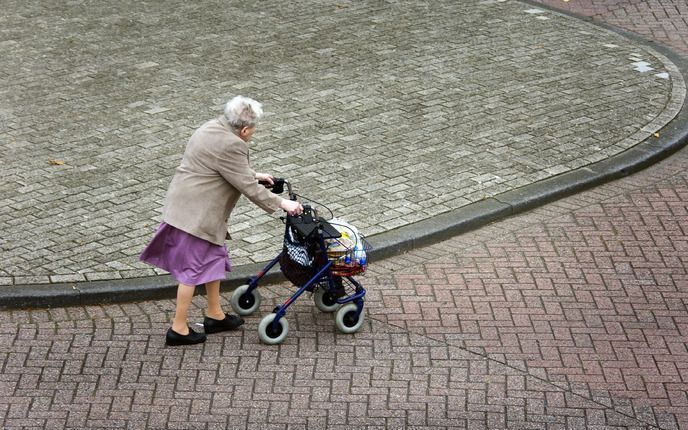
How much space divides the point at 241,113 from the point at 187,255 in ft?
3.15

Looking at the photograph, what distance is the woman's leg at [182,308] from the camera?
6.97 meters

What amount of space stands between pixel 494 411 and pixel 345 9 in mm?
8926

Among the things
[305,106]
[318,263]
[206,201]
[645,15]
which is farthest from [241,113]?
[645,15]

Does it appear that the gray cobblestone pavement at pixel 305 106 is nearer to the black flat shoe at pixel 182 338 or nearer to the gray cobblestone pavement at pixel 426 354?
the gray cobblestone pavement at pixel 426 354

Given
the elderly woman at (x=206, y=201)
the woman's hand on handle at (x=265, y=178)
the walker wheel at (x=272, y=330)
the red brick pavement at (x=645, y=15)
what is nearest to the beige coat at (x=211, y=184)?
the elderly woman at (x=206, y=201)

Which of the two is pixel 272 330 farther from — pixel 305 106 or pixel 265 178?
pixel 305 106

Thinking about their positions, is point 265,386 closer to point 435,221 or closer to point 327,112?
point 435,221

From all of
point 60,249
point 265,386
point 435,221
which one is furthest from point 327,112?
point 265,386

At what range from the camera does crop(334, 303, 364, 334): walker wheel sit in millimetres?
7219

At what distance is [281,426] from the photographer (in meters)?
6.31

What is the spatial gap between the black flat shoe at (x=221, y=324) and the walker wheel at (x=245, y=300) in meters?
0.17

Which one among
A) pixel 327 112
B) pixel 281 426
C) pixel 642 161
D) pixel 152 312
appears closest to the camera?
pixel 281 426

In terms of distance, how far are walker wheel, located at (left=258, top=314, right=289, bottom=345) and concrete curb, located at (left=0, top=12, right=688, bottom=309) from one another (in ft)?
2.64

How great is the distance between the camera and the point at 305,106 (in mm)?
11141
